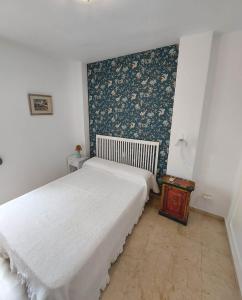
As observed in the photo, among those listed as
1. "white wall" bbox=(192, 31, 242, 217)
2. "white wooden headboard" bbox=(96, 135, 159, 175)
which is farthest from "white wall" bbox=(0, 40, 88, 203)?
"white wall" bbox=(192, 31, 242, 217)

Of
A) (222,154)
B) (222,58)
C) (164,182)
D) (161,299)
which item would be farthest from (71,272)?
(222,58)

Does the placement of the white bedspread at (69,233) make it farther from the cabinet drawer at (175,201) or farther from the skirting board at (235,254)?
the skirting board at (235,254)

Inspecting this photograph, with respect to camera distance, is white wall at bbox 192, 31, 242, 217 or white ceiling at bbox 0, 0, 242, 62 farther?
white wall at bbox 192, 31, 242, 217

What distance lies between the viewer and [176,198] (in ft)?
6.72

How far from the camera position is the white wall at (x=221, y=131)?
5.75 ft

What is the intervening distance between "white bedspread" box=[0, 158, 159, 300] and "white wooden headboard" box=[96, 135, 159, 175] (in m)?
0.37

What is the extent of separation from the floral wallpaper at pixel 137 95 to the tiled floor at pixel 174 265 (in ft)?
3.06

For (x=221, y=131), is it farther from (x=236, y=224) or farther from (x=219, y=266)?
(x=219, y=266)

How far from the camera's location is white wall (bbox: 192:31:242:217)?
5.75 feet

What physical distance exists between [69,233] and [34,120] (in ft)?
6.29

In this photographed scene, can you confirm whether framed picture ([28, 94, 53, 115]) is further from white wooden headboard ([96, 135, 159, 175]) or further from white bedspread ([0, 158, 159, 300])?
white bedspread ([0, 158, 159, 300])

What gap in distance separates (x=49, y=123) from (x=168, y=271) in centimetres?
271

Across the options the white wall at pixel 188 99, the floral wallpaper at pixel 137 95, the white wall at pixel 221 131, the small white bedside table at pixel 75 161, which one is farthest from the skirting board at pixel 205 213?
the small white bedside table at pixel 75 161

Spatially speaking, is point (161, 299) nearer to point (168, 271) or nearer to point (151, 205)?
point (168, 271)
